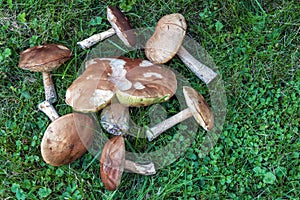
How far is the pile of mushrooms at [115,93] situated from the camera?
3.45 metres

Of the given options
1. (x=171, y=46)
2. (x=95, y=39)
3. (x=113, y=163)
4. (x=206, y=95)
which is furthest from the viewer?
(x=95, y=39)

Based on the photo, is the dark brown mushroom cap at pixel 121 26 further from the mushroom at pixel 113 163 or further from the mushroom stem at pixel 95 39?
the mushroom at pixel 113 163

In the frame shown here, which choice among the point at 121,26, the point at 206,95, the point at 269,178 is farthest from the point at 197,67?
the point at 269,178

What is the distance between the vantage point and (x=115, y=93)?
3.44 m

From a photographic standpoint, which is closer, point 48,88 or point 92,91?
point 92,91

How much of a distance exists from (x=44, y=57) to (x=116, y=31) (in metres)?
0.73

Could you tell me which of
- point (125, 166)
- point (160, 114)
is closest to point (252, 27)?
point (160, 114)

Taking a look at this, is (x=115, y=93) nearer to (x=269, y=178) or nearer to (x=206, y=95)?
(x=206, y=95)

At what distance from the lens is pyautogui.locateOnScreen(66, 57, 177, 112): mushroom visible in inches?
135

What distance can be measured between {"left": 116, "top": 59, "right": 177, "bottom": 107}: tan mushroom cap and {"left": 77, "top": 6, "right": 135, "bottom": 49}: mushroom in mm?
269

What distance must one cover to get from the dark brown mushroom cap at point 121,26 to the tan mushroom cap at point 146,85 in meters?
0.26

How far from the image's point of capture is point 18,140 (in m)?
3.86

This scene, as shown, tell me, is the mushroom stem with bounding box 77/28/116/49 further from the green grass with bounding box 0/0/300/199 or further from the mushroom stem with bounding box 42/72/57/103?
the mushroom stem with bounding box 42/72/57/103

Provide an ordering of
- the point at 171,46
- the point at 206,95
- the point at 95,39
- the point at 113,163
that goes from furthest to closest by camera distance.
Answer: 1. the point at 95,39
2. the point at 206,95
3. the point at 171,46
4. the point at 113,163
